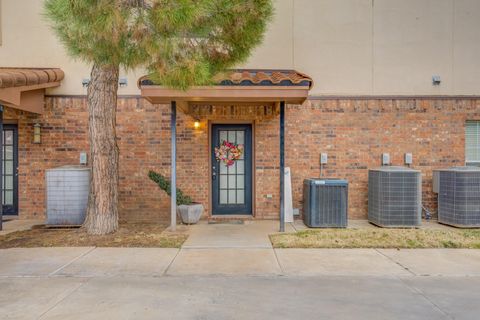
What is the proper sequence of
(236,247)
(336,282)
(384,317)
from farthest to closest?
(236,247) → (336,282) → (384,317)

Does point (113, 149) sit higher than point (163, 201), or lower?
higher

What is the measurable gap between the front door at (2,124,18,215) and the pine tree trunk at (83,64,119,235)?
3104 millimetres

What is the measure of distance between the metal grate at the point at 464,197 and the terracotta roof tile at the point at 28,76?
9.11 meters

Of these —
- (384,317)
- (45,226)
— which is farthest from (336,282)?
(45,226)

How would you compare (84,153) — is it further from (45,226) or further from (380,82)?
(380,82)

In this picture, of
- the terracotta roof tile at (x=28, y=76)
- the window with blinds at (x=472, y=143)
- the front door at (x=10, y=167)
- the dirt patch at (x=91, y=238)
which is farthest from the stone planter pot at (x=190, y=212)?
the window with blinds at (x=472, y=143)

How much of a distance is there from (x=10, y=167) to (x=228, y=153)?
536 cm

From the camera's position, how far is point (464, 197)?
7.59 metres

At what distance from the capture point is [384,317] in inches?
139

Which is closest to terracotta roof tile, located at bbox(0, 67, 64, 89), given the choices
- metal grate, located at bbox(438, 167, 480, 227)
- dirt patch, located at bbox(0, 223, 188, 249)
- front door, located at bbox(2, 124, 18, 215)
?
front door, located at bbox(2, 124, 18, 215)

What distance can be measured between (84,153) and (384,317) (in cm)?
738

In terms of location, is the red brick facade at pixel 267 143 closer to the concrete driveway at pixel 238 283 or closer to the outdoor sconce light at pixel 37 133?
the outdoor sconce light at pixel 37 133

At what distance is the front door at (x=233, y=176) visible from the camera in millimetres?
8867

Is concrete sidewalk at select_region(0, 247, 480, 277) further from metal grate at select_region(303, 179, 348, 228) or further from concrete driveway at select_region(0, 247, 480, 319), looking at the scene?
metal grate at select_region(303, 179, 348, 228)
